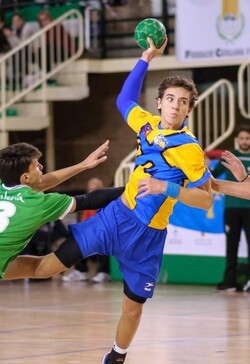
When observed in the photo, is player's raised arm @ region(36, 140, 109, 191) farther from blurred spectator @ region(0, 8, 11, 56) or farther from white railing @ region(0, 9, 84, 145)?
blurred spectator @ region(0, 8, 11, 56)

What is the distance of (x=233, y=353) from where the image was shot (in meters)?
8.06

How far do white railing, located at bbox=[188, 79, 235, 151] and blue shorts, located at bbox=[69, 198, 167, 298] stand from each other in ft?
27.1

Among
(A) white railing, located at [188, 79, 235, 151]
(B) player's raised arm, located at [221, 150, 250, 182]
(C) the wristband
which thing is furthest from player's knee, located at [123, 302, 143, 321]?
(A) white railing, located at [188, 79, 235, 151]

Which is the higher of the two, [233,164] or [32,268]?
[233,164]

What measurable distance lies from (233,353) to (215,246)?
654 centimetres

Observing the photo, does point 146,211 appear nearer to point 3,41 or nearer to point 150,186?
point 150,186

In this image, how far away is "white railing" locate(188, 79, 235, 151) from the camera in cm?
1534

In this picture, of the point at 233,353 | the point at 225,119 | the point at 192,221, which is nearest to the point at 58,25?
the point at 225,119

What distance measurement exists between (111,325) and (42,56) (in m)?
8.64

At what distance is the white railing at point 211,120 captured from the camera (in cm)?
1528

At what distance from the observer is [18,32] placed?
18.3 metres

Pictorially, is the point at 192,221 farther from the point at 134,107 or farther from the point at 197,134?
the point at 134,107

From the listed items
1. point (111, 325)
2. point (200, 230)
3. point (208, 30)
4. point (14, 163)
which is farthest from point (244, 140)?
point (14, 163)

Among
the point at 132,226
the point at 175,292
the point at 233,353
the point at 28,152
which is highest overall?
the point at 28,152
